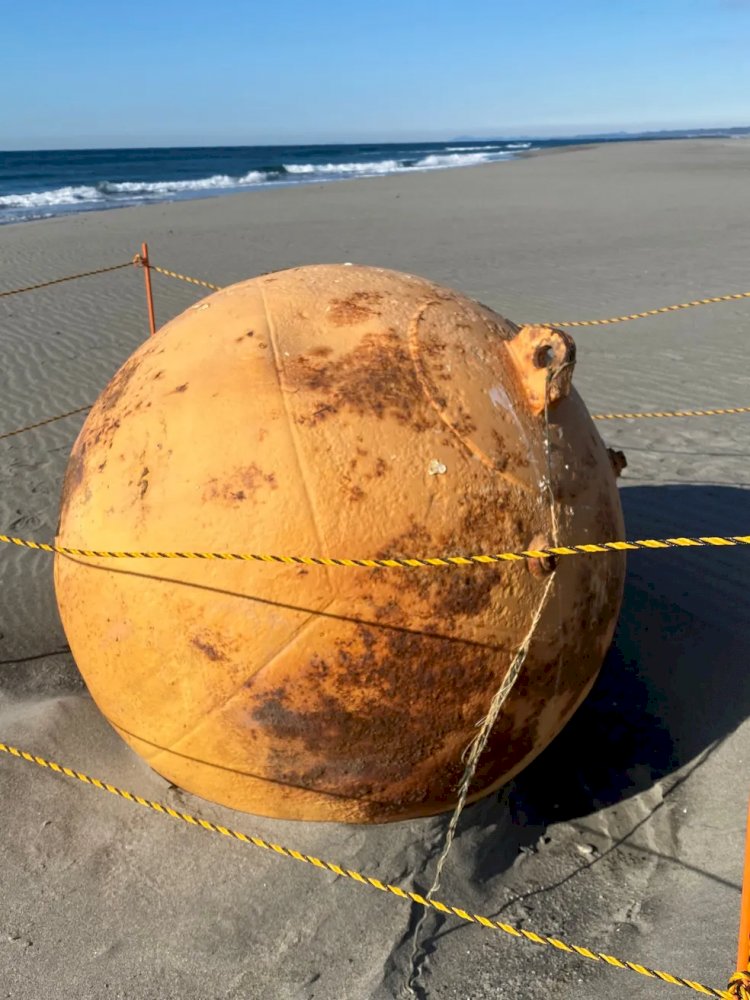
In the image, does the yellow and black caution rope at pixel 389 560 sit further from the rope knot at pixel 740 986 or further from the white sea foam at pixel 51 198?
the white sea foam at pixel 51 198

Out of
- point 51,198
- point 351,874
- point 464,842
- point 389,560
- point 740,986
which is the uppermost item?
point 51,198

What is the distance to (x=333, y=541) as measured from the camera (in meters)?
2.25

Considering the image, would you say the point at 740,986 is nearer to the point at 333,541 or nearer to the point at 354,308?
the point at 333,541

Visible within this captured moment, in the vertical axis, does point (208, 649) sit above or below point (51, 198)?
below

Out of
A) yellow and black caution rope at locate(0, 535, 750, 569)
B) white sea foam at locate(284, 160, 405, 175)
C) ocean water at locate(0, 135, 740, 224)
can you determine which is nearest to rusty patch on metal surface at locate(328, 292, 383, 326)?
yellow and black caution rope at locate(0, 535, 750, 569)

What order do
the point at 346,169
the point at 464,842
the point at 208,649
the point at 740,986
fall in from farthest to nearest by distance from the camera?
the point at 346,169
the point at 464,842
the point at 208,649
the point at 740,986

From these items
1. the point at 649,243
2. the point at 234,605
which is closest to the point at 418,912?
the point at 234,605

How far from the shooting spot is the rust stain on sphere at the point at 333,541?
2.28 meters

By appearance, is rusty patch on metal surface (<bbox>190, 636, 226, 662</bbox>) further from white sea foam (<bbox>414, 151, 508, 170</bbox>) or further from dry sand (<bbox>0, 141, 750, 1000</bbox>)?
white sea foam (<bbox>414, 151, 508, 170</bbox>)

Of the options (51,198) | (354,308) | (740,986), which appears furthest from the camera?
(51,198)

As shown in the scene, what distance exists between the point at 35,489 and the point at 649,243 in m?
11.5

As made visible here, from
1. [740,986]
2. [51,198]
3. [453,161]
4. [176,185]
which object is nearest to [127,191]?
[51,198]

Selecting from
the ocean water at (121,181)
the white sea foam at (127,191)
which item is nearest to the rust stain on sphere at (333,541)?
the ocean water at (121,181)

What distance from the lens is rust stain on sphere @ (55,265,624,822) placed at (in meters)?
2.28
